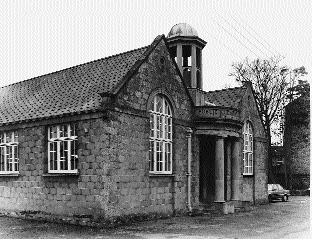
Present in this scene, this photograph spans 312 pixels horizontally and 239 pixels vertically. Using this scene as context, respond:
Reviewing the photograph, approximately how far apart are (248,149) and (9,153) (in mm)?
14929

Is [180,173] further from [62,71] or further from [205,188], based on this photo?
[62,71]

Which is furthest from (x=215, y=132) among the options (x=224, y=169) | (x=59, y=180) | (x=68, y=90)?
(x=59, y=180)

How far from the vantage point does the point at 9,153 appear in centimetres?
2048

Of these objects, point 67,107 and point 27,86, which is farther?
point 27,86

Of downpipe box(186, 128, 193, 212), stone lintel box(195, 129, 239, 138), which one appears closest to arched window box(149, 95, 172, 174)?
downpipe box(186, 128, 193, 212)

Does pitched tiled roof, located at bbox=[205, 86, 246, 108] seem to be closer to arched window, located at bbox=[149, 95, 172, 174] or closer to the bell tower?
the bell tower

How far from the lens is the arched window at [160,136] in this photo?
1847cm

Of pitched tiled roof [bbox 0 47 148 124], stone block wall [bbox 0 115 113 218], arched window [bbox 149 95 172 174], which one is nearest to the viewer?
stone block wall [bbox 0 115 113 218]

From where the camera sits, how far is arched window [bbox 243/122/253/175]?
1049 inches

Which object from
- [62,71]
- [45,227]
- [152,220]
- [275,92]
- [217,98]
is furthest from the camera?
[275,92]

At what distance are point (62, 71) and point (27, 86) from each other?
2672mm

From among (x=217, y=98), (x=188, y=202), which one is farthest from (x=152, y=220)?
(x=217, y=98)

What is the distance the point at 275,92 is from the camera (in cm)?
4644

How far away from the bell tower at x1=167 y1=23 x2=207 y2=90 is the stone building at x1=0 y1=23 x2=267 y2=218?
60mm
